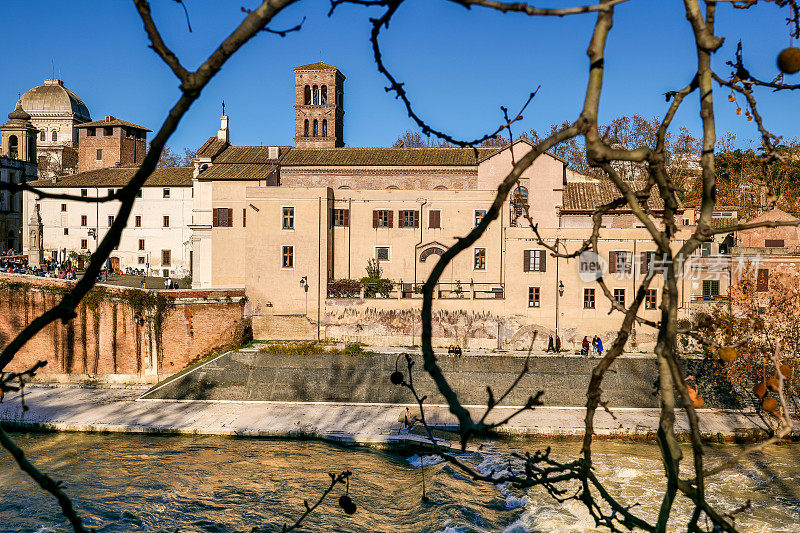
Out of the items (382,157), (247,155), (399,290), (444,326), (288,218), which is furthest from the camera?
(247,155)

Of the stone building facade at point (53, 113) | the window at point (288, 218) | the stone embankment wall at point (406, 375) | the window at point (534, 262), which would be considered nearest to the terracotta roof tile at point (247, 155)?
the window at point (288, 218)

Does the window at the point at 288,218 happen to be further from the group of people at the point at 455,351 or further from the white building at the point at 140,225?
the white building at the point at 140,225

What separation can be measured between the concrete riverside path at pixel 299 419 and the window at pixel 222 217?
10512 mm

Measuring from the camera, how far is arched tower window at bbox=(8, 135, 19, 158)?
59.4 metres

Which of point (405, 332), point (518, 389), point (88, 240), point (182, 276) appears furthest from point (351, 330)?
point (88, 240)

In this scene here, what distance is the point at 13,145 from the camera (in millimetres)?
59844

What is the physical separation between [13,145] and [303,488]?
2112 inches

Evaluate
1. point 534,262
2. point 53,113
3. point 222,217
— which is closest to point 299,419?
point 534,262

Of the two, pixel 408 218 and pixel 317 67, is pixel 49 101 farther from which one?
pixel 408 218

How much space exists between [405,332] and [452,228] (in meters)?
5.44

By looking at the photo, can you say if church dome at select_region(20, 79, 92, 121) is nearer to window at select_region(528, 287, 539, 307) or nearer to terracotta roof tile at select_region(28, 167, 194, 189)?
terracotta roof tile at select_region(28, 167, 194, 189)

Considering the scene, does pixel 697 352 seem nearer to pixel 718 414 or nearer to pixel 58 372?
pixel 718 414

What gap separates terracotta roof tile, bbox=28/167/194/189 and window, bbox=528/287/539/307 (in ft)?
85.5

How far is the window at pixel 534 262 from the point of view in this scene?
30.9 m
